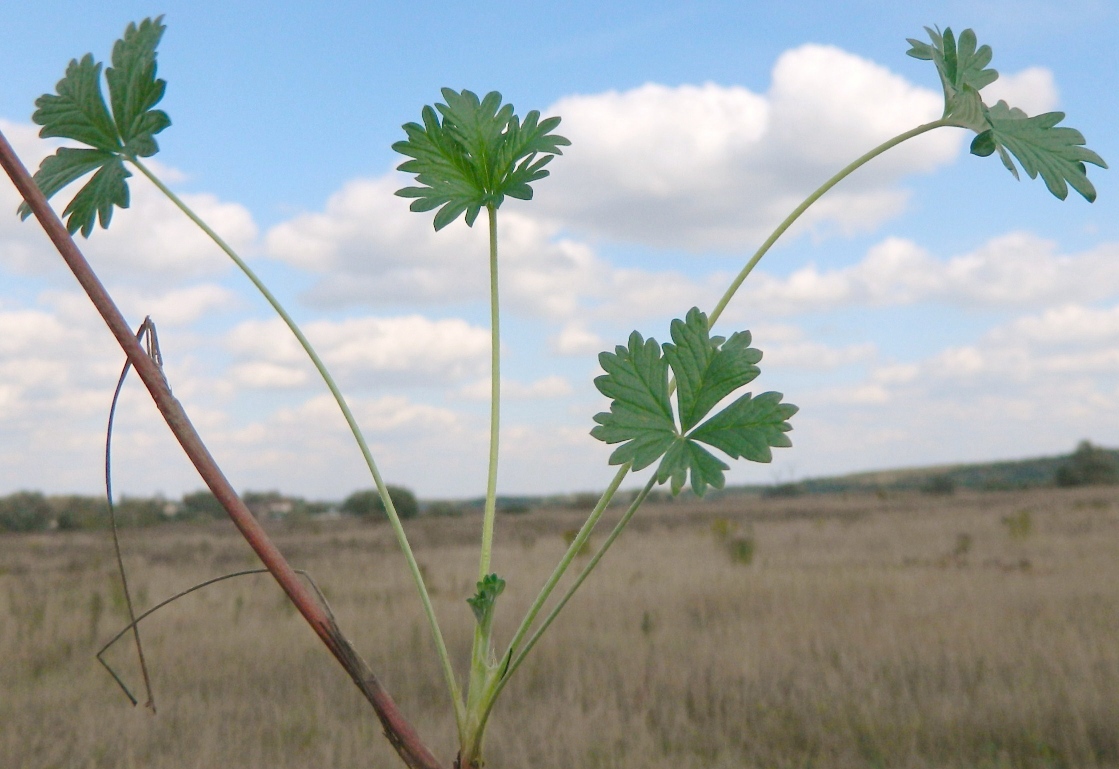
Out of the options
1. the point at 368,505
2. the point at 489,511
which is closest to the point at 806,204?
the point at 489,511

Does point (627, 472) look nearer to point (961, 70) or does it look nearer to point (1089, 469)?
point (961, 70)

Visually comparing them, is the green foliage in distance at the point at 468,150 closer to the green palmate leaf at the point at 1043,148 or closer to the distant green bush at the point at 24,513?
the green palmate leaf at the point at 1043,148

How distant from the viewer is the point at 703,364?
540 millimetres

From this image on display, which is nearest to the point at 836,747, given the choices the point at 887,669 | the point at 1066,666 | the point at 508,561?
the point at 887,669

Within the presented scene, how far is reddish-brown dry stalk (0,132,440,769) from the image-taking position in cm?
46

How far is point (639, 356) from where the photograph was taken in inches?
21.7

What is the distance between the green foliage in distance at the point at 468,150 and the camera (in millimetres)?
626

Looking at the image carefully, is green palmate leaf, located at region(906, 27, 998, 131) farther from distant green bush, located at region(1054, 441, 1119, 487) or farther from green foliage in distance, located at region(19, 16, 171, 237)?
distant green bush, located at region(1054, 441, 1119, 487)

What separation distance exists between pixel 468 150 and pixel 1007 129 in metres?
0.39

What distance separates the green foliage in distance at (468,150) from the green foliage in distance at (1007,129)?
0.28 metres

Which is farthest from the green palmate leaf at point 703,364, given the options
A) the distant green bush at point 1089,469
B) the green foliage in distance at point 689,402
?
the distant green bush at point 1089,469

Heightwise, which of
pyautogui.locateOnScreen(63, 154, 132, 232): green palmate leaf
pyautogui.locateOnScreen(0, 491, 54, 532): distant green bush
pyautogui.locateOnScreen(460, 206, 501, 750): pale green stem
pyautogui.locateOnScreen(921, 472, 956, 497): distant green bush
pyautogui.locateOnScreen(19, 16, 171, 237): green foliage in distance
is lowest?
pyautogui.locateOnScreen(0, 491, 54, 532): distant green bush

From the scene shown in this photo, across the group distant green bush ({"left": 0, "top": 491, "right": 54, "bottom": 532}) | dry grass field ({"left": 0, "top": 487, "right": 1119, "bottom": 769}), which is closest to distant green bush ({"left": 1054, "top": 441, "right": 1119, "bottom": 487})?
dry grass field ({"left": 0, "top": 487, "right": 1119, "bottom": 769})

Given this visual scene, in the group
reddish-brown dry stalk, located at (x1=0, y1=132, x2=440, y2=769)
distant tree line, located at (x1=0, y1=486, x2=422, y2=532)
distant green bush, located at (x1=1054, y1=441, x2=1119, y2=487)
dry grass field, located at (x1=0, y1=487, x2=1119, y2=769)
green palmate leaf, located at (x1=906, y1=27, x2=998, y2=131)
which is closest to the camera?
reddish-brown dry stalk, located at (x1=0, y1=132, x2=440, y2=769)
